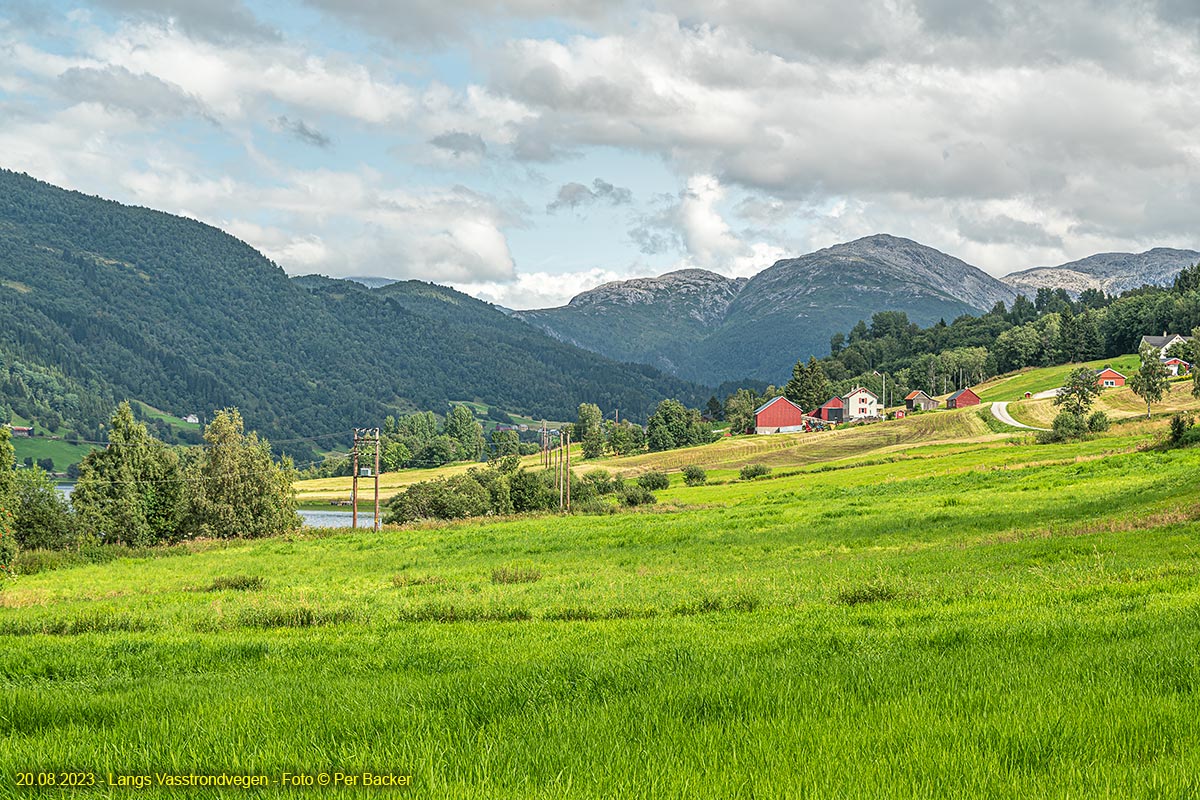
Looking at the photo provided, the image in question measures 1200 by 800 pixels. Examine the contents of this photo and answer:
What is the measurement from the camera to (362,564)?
4025 cm

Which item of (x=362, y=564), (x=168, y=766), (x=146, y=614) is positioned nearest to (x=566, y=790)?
(x=168, y=766)

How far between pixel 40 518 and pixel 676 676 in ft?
237

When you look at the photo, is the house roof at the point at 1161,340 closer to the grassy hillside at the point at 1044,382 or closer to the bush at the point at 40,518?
the grassy hillside at the point at 1044,382

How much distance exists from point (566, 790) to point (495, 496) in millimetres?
78883

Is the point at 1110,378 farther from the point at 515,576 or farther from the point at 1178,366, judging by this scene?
the point at 515,576

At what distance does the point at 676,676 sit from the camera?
30.3 ft

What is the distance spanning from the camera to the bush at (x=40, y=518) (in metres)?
65.8

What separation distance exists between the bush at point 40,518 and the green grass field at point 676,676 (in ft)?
141

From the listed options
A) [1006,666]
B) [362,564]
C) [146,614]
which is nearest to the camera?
[1006,666]

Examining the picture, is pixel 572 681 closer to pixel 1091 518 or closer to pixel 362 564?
pixel 1091 518

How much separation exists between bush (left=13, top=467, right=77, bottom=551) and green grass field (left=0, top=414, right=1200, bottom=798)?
42849mm

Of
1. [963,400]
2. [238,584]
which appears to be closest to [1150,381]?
[963,400]

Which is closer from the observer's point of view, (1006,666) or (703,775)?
(703,775)

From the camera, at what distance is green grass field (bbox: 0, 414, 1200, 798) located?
5867 millimetres
